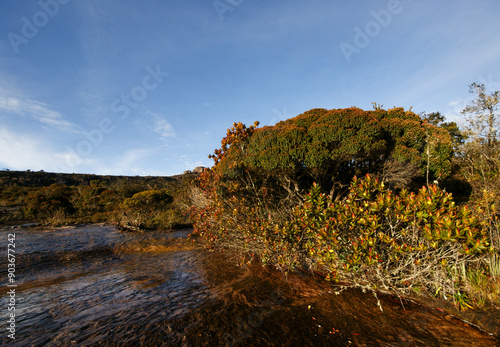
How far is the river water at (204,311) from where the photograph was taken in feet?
11.2

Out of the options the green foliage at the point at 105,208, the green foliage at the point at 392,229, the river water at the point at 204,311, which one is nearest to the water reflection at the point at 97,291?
the river water at the point at 204,311

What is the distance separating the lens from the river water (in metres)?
3.42

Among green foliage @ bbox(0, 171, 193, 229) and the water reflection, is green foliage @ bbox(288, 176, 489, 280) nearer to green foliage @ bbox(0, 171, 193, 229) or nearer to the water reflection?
the water reflection

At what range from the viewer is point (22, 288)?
18.4ft

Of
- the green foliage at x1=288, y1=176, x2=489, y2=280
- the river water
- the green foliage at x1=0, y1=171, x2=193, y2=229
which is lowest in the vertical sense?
the river water

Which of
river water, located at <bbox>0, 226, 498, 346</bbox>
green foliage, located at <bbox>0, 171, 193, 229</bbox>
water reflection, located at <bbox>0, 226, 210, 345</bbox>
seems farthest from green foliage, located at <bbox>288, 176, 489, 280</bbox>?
green foliage, located at <bbox>0, 171, 193, 229</bbox>

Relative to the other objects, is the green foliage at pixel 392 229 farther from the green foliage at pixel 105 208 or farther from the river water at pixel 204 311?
the green foliage at pixel 105 208

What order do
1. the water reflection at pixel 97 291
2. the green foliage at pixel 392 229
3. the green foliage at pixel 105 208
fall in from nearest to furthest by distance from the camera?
the green foliage at pixel 392 229 < the water reflection at pixel 97 291 < the green foliage at pixel 105 208

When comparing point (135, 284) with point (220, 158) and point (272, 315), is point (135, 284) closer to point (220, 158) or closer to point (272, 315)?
point (272, 315)

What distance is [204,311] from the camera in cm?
432

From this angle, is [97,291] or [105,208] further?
[105,208]

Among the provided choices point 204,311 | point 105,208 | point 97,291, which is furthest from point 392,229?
point 105,208

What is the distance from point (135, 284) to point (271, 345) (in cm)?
417

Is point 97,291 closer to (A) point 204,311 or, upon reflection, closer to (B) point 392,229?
(A) point 204,311
